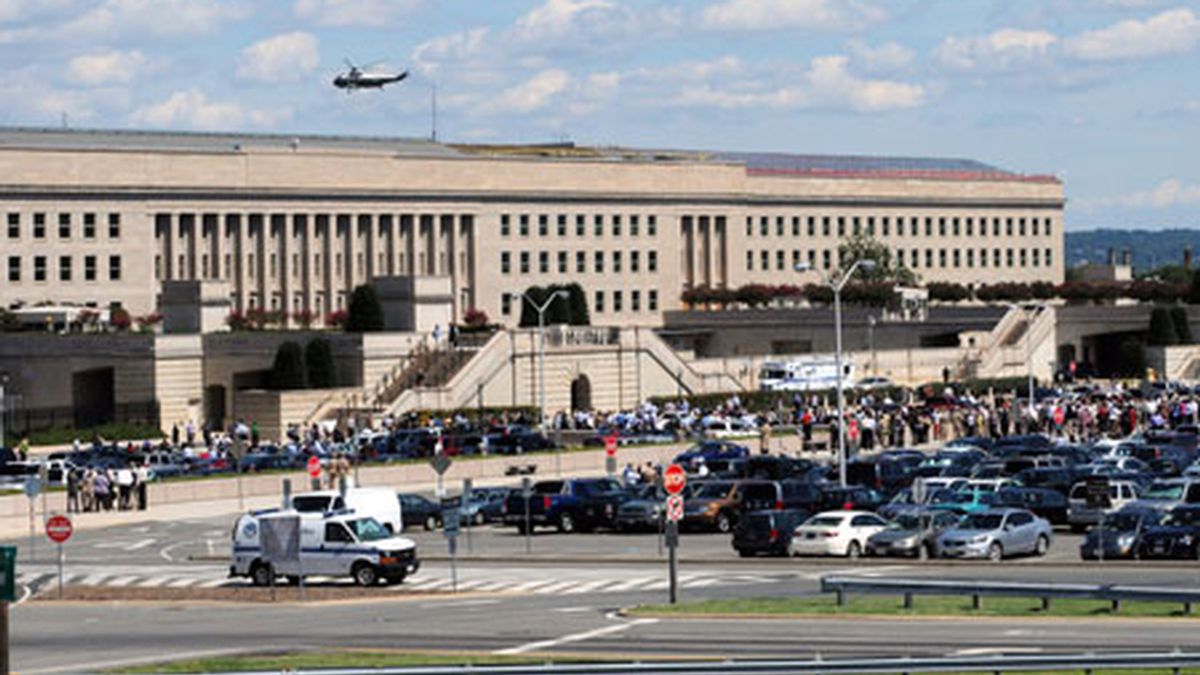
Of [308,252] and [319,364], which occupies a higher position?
[308,252]

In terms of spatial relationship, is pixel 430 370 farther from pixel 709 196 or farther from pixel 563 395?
pixel 709 196

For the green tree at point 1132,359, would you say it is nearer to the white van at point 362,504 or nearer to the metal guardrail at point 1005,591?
the white van at point 362,504

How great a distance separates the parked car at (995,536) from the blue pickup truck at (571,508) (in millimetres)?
13769

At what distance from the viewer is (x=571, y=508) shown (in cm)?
6819

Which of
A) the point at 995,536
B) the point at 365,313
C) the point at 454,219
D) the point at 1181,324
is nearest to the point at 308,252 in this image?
the point at 454,219

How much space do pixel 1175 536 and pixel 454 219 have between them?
103m

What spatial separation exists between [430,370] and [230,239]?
1396 inches

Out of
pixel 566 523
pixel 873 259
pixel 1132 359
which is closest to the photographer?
pixel 566 523

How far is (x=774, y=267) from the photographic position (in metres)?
173

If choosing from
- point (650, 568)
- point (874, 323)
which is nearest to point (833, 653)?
point (650, 568)

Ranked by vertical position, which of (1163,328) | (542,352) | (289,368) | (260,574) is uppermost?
(1163,328)

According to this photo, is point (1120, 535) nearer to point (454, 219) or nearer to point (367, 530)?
point (367, 530)

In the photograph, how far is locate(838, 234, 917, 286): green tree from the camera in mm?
160750

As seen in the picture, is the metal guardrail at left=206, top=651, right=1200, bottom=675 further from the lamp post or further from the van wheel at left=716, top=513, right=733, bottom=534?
the lamp post
